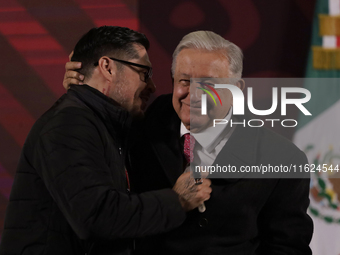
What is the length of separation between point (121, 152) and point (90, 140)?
24 cm

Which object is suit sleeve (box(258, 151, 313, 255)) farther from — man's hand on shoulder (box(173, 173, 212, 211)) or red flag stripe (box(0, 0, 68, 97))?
red flag stripe (box(0, 0, 68, 97))

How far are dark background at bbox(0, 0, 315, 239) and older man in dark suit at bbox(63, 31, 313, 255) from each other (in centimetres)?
96

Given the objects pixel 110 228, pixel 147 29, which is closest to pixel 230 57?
pixel 110 228

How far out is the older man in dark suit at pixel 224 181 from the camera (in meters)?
1.38

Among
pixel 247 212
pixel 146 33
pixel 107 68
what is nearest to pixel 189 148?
pixel 247 212

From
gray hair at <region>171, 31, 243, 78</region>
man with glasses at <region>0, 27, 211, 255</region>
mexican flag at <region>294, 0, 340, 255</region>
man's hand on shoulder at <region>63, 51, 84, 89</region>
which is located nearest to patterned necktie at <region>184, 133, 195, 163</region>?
man with glasses at <region>0, 27, 211, 255</region>

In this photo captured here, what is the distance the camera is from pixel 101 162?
1.15m

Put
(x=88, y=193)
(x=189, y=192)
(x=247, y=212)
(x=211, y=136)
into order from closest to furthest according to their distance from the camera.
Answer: (x=88, y=193) → (x=189, y=192) → (x=247, y=212) → (x=211, y=136)

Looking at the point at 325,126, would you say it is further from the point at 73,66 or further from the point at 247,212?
the point at 73,66

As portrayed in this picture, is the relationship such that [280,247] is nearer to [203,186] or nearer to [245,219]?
[245,219]

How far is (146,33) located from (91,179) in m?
1.55

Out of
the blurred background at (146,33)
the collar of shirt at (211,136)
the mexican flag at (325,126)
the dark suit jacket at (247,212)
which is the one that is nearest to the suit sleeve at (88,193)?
the dark suit jacket at (247,212)

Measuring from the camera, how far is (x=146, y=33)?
2398 millimetres

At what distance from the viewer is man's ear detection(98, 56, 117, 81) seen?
1.40m
